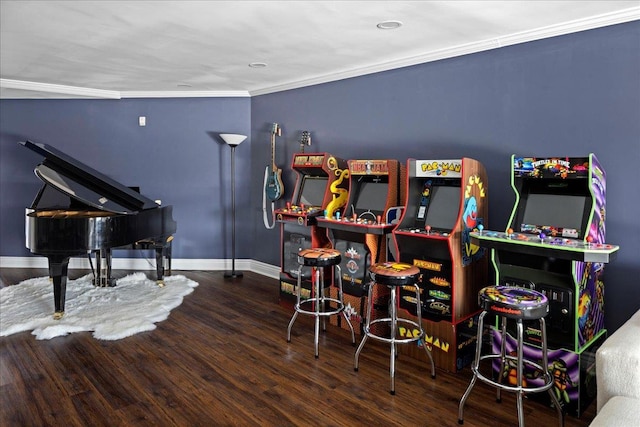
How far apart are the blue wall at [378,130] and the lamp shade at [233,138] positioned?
0.33 metres

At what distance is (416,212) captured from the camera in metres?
3.49

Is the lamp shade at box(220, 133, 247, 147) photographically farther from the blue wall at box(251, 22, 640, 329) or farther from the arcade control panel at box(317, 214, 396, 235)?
the arcade control panel at box(317, 214, 396, 235)

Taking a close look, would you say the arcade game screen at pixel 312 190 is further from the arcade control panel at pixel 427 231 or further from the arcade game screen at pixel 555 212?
the arcade game screen at pixel 555 212

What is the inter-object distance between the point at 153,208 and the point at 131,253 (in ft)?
6.01

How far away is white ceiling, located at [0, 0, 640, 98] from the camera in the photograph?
2977 mm

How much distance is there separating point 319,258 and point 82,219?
2199mm

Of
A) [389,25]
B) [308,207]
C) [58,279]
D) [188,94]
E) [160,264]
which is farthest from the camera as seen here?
[188,94]

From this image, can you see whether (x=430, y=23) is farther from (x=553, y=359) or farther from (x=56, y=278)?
(x=56, y=278)

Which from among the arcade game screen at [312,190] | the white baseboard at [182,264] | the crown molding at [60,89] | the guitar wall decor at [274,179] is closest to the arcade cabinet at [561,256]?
the arcade game screen at [312,190]

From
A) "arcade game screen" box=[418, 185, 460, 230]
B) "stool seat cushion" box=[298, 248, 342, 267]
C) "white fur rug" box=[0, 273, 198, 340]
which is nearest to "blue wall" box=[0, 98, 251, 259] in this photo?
"white fur rug" box=[0, 273, 198, 340]

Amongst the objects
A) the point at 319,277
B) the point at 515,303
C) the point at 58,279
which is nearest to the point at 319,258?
the point at 319,277

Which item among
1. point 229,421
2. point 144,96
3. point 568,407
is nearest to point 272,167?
point 144,96

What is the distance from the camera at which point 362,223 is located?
3.68 meters

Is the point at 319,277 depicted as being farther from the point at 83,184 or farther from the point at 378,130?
the point at 83,184
